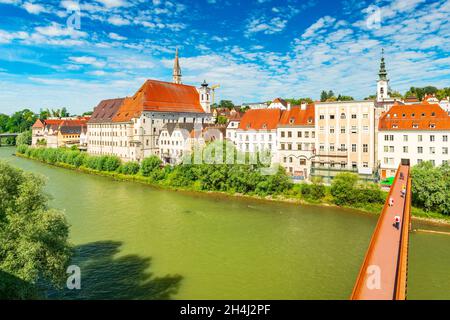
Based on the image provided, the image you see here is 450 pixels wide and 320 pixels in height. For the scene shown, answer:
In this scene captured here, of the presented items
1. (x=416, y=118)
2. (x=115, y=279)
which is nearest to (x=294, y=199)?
(x=416, y=118)

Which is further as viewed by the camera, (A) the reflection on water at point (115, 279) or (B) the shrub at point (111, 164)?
(B) the shrub at point (111, 164)

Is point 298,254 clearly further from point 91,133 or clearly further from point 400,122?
point 91,133

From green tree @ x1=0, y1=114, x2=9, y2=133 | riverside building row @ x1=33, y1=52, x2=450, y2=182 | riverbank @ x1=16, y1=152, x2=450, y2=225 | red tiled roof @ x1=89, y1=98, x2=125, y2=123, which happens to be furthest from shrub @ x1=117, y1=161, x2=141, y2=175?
green tree @ x1=0, y1=114, x2=9, y2=133

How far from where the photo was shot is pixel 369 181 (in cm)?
2738

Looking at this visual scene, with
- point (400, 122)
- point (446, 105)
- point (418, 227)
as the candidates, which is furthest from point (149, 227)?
point (446, 105)

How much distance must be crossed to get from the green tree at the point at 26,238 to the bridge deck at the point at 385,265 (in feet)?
28.7

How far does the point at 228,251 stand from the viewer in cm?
1716

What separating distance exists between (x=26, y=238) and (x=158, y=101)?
4010cm

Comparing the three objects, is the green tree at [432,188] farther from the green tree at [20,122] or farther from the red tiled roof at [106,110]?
the green tree at [20,122]

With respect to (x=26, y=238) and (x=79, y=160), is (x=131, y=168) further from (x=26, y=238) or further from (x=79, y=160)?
(x=26, y=238)

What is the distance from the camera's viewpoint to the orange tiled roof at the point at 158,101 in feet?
155

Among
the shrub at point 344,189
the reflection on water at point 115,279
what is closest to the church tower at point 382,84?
the shrub at point 344,189
